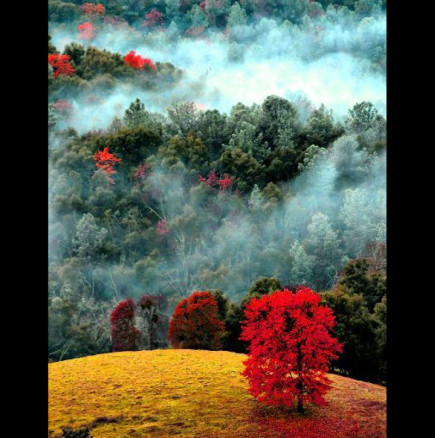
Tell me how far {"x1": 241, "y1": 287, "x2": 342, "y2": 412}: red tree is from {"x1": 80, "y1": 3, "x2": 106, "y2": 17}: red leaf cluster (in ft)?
107

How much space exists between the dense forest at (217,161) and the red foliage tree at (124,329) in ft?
2.11

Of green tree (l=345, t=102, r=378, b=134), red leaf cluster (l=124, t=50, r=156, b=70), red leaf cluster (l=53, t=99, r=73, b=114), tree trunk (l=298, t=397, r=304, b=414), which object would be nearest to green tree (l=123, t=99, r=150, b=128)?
red leaf cluster (l=53, t=99, r=73, b=114)

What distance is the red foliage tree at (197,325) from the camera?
2206 centimetres

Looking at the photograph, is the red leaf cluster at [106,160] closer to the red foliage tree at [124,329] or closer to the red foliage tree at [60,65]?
the red foliage tree at [60,65]

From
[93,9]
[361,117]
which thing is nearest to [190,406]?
[361,117]

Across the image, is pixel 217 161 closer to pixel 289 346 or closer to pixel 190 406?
pixel 190 406

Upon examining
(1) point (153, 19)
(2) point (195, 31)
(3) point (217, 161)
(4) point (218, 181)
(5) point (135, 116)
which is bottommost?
(4) point (218, 181)

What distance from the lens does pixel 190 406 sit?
16.9m

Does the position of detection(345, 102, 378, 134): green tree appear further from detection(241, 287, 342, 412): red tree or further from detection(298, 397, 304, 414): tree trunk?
detection(298, 397, 304, 414): tree trunk

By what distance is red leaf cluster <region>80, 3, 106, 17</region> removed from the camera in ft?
141

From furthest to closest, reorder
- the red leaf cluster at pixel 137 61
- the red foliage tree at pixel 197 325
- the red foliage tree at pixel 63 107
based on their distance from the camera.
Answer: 1. the red leaf cluster at pixel 137 61
2. the red foliage tree at pixel 63 107
3. the red foliage tree at pixel 197 325

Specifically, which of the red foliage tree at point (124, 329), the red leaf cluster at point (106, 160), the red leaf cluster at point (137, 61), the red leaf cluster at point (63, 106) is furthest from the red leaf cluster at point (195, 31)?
the red foliage tree at point (124, 329)

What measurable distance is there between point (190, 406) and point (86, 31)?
3117 centimetres

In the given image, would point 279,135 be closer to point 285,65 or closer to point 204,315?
point 285,65
